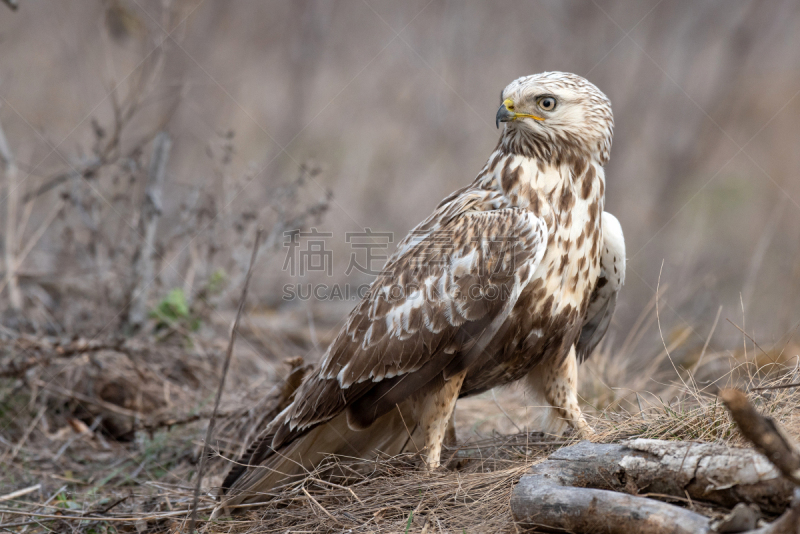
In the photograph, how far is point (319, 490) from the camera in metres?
2.91

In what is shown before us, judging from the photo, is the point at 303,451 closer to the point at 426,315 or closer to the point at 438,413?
the point at 438,413

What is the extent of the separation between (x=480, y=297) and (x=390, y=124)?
7927 mm

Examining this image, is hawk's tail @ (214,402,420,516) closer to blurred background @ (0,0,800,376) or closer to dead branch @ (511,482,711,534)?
dead branch @ (511,482,711,534)

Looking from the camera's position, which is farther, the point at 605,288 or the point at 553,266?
the point at 605,288

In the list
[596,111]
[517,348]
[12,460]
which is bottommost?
[12,460]

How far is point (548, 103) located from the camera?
2969 millimetres

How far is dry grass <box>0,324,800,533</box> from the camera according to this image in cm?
251

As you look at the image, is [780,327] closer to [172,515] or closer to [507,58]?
[172,515]

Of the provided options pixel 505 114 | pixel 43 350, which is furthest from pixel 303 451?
pixel 43 350

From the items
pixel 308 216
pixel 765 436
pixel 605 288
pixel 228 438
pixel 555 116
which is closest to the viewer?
pixel 765 436

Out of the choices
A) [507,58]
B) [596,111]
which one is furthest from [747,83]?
[596,111]

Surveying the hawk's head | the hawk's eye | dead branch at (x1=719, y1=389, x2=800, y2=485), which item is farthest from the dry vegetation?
the hawk's eye

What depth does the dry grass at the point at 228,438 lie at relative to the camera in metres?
2.51

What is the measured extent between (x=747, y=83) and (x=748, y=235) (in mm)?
Answer: 2146
